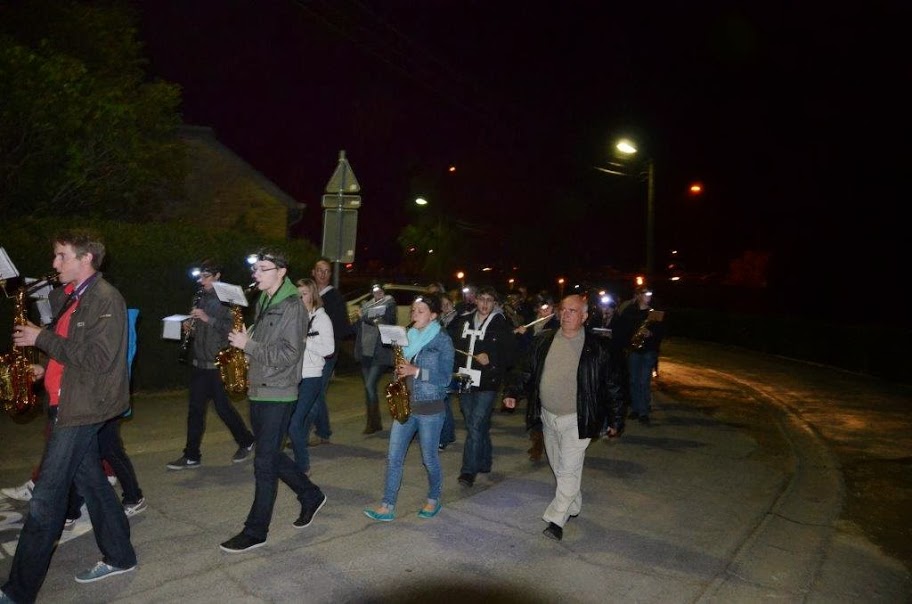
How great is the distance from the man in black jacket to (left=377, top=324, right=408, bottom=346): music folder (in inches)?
45.0

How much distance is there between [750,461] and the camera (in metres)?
8.97

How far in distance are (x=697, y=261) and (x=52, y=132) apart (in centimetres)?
3769

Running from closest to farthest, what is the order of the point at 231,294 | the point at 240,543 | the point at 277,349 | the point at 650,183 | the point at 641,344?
the point at 277,349 < the point at 240,543 < the point at 231,294 < the point at 641,344 < the point at 650,183

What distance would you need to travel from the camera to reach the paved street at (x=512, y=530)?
4793mm

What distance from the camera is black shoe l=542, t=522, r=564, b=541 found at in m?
5.72

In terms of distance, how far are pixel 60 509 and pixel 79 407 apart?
585 millimetres

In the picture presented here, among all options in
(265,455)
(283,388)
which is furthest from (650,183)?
(265,455)

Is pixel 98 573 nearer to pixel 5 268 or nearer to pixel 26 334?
pixel 26 334

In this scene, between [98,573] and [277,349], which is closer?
[98,573]

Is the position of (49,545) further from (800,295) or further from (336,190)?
(800,295)

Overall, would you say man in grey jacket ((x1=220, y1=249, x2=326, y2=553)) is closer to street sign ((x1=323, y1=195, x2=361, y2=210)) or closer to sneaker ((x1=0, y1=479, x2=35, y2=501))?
sneaker ((x1=0, y1=479, x2=35, y2=501))

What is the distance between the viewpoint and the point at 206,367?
23.6ft

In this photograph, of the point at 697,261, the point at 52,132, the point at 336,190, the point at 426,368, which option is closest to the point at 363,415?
the point at 336,190

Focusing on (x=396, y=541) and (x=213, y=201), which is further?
(x=213, y=201)
